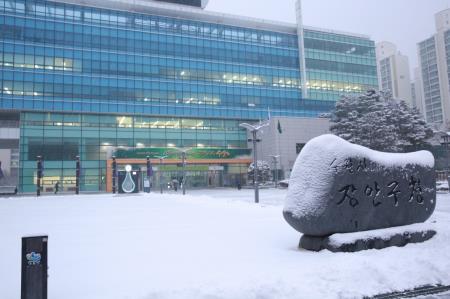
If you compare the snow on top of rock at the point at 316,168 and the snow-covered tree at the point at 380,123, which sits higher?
the snow-covered tree at the point at 380,123

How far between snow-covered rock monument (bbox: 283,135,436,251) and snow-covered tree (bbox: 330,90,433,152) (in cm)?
3746

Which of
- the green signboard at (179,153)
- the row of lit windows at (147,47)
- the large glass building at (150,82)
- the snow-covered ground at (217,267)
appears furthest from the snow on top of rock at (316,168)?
the row of lit windows at (147,47)

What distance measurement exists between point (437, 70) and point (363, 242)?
514ft

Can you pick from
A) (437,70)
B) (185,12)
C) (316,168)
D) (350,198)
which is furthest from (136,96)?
(437,70)

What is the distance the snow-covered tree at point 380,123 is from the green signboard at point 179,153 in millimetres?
17621

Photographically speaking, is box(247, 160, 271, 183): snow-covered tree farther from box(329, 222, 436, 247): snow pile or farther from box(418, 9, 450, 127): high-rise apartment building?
box(418, 9, 450, 127): high-rise apartment building

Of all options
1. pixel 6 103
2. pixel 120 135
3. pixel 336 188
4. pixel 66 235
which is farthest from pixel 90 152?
pixel 336 188

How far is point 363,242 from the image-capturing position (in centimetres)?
820

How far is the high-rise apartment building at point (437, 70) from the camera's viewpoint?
135 meters

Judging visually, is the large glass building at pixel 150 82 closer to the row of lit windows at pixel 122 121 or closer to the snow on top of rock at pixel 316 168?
the row of lit windows at pixel 122 121

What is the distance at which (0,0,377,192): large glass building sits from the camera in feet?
175

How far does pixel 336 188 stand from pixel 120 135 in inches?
2083

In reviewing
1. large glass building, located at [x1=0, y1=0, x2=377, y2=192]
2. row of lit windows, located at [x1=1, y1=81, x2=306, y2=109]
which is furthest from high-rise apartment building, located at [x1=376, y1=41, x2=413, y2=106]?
row of lit windows, located at [x1=1, y1=81, x2=306, y2=109]

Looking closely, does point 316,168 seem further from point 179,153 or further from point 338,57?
point 338,57
